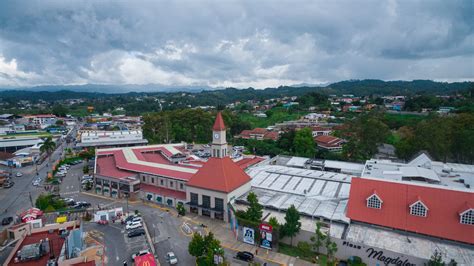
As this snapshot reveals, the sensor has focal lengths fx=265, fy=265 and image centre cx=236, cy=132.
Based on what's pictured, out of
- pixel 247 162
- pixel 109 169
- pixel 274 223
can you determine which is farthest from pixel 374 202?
pixel 109 169

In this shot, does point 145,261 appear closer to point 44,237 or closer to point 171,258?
point 171,258

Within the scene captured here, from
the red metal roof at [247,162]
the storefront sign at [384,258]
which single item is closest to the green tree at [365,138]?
the red metal roof at [247,162]

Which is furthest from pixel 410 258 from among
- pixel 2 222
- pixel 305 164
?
pixel 2 222

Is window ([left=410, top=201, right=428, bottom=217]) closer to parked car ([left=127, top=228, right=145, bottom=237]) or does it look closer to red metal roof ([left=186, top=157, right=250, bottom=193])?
Result: red metal roof ([left=186, top=157, right=250, bottom=193])

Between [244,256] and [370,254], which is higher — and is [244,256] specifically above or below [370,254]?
below

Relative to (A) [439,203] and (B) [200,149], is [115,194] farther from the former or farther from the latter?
(A) [439,203]
